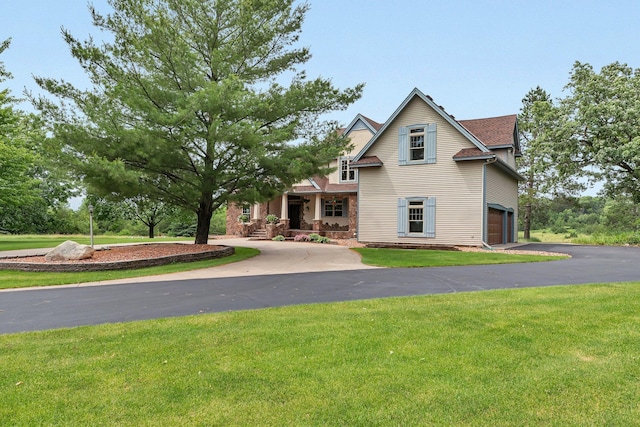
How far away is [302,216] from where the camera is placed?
26.6 metres

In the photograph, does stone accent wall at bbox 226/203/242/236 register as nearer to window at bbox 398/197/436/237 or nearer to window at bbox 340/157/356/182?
window at bbox 340/157/356/182

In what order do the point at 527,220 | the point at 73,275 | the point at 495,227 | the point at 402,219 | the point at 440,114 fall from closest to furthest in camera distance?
the point at 73,275
the point at 440,114
the point at 402,219
the point at 495,227
the point at 527,220

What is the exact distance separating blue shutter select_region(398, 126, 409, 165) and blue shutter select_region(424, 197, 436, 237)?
2.38 m

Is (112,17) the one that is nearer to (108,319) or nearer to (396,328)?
(108,319)

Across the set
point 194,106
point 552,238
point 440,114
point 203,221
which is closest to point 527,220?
point 552,238

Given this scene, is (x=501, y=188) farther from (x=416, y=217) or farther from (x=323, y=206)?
(x=323, y=206)

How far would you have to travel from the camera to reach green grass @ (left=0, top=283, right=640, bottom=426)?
272cm

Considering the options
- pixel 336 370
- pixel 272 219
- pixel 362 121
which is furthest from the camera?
pixel 272 219

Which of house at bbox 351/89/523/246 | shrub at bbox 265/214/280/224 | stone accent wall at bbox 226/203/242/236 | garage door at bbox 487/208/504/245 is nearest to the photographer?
house at bbox 351/89/523/246

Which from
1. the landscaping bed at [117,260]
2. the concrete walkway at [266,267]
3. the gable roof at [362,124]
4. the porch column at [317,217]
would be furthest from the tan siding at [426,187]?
the landscaping bed at [117,260]

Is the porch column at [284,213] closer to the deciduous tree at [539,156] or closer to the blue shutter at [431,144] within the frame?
the blue shutter at [431,144]

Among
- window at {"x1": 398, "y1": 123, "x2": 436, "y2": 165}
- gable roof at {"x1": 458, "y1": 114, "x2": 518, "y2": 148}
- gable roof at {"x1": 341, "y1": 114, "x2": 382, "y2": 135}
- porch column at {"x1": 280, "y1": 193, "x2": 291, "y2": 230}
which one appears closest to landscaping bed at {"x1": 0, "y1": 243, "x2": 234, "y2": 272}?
window at {"x1": 398, "y1": 123, "x2": 436, "y2": 165}

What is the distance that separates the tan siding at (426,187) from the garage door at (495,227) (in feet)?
6.80

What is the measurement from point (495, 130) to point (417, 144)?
4916 millimetres
